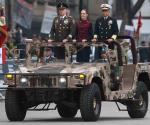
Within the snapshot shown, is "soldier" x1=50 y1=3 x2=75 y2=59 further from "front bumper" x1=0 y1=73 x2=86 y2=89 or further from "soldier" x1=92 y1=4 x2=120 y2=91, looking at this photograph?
"front bumper" x1=0 y1=73 x2=86 y2=89

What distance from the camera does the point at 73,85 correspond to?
17250 millimetres

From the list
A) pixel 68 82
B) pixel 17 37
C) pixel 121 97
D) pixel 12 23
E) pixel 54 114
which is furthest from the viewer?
pixel 12 23

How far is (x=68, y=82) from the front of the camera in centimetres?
1730

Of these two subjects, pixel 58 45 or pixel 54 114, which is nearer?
pixel 58 45

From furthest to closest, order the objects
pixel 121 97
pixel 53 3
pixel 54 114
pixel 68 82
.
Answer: pixel 53 3, pixel 54 114, pixel 121 97, pixel 68 82

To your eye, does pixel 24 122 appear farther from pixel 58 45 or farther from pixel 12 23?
pixel 12 23

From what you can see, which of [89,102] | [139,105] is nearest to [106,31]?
[139,105]

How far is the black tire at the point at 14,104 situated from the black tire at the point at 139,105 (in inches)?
96.1

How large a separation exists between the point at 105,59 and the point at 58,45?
1.01 m

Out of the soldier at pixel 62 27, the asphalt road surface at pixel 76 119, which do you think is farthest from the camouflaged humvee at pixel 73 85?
the soldier at pixel 62 27

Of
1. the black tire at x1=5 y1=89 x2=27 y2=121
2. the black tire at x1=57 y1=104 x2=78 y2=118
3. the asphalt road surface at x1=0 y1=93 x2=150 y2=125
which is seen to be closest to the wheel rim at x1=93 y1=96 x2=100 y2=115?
the asphalt road surface at x1=0 y1=93 x2=150 y2=125

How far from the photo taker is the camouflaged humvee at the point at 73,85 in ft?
56.9

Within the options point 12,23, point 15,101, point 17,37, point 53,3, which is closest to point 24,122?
point 15,101

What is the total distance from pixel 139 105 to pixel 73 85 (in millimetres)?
2384
